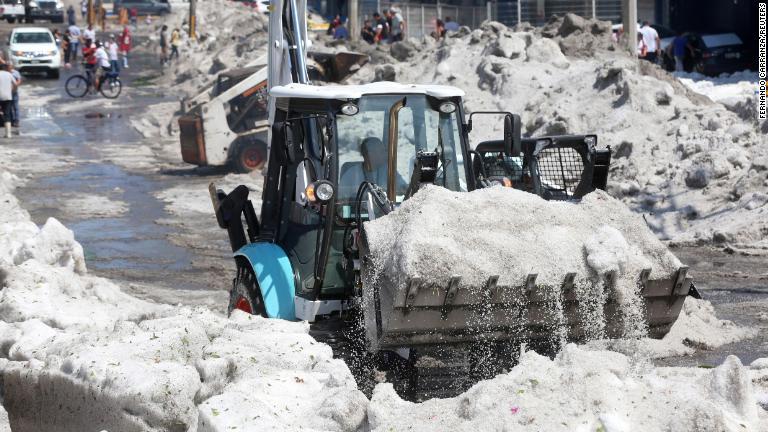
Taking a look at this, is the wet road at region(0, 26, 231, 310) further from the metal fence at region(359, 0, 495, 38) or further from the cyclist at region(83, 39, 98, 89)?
the metal fence at region(359, 0, 495, 38)

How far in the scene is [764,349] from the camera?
29.6ft

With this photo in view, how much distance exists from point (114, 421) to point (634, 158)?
11361 millimetres

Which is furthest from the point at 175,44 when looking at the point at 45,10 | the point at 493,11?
the point at 45,10

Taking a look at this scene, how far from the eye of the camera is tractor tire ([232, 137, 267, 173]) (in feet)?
68.6

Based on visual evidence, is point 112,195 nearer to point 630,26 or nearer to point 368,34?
point 630,26

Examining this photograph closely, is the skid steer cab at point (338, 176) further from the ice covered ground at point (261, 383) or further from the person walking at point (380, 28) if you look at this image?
the person walking at point (380, 28)

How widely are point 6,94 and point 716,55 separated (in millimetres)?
17097

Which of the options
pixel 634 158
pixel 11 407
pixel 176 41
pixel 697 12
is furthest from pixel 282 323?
pixel 176 41

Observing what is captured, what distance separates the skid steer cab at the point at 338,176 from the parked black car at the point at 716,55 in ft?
68.9

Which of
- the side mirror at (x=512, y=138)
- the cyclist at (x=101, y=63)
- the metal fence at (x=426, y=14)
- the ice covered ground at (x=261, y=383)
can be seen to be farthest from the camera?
the metal fence at (x=426, y=14)

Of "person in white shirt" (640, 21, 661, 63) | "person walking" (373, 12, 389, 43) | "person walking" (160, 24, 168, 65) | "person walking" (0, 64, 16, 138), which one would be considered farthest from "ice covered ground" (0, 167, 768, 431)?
"person walking" (160, 24, 168, 65)

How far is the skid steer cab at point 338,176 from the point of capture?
8.03m

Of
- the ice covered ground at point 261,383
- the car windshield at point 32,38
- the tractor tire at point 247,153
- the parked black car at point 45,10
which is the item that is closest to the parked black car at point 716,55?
the tractor tire at point 247,153

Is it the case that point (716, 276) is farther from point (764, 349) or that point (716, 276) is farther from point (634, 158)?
point (634, 158)
